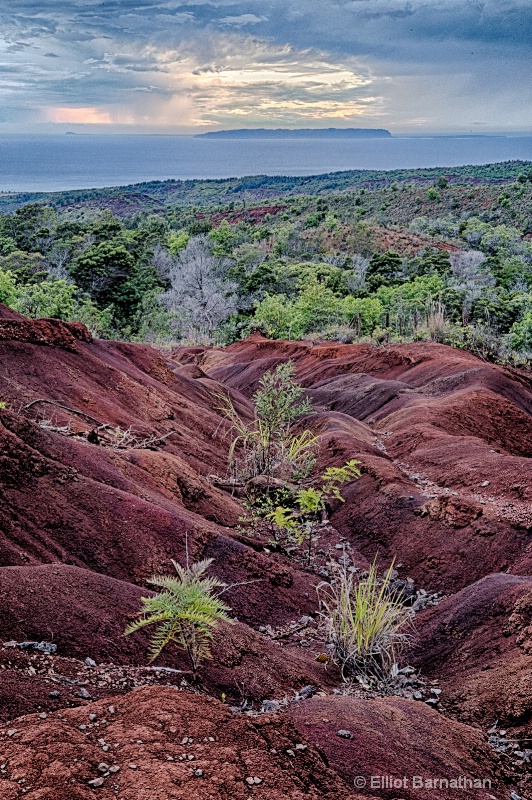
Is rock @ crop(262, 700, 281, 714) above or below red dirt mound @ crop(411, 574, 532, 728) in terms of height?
above

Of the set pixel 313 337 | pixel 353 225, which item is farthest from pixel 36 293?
pixel 353 225

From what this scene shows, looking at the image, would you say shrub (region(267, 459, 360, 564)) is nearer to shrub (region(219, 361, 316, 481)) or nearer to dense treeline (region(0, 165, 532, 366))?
shrub (region(219, 361, 316, 481))

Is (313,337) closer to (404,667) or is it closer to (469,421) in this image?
(469,421)

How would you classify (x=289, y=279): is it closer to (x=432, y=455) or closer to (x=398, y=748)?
(x=432, y=455)

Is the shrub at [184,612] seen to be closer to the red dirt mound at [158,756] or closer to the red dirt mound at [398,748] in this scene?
the red dirt mound at [158,756]

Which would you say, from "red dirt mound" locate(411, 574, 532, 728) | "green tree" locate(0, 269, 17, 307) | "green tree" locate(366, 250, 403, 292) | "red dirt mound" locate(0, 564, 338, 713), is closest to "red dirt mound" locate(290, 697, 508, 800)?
"red dirt mound" locate(411, 574, 532, 728)
